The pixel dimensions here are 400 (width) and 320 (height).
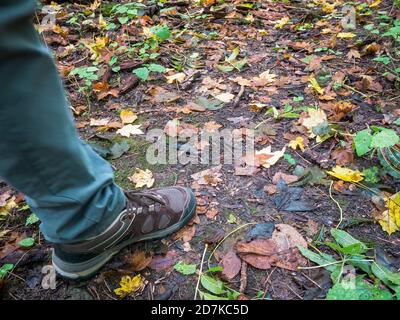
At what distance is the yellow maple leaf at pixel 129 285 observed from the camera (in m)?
1.24

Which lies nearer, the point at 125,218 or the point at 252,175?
the point at 125,218

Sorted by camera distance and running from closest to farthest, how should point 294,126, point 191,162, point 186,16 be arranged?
point 191,162 < point 294,126 < point 186,16

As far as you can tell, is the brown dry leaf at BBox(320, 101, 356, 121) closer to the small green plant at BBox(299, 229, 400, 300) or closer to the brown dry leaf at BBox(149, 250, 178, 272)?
the small green plant at BBox(299, 229, 400, 300)

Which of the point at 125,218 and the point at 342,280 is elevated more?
the point at 125,218

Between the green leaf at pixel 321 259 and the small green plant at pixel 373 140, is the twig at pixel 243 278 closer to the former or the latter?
the green leaf at pixel 321 259

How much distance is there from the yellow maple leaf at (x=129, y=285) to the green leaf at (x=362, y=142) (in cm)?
113

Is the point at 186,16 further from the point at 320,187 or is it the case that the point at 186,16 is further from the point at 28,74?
the point at 28,74

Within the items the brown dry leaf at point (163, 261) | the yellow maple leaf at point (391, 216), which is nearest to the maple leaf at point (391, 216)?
the yellow maple leaf at point (391, 216)

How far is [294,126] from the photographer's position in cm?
189

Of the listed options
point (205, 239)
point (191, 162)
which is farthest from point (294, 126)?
point (205, 239)

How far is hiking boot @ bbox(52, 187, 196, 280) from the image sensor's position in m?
1.20

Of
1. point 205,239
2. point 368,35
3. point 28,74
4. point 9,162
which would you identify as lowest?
point 205,239

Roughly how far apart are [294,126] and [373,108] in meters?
0.50

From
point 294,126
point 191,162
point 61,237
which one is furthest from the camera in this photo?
point 294,126
